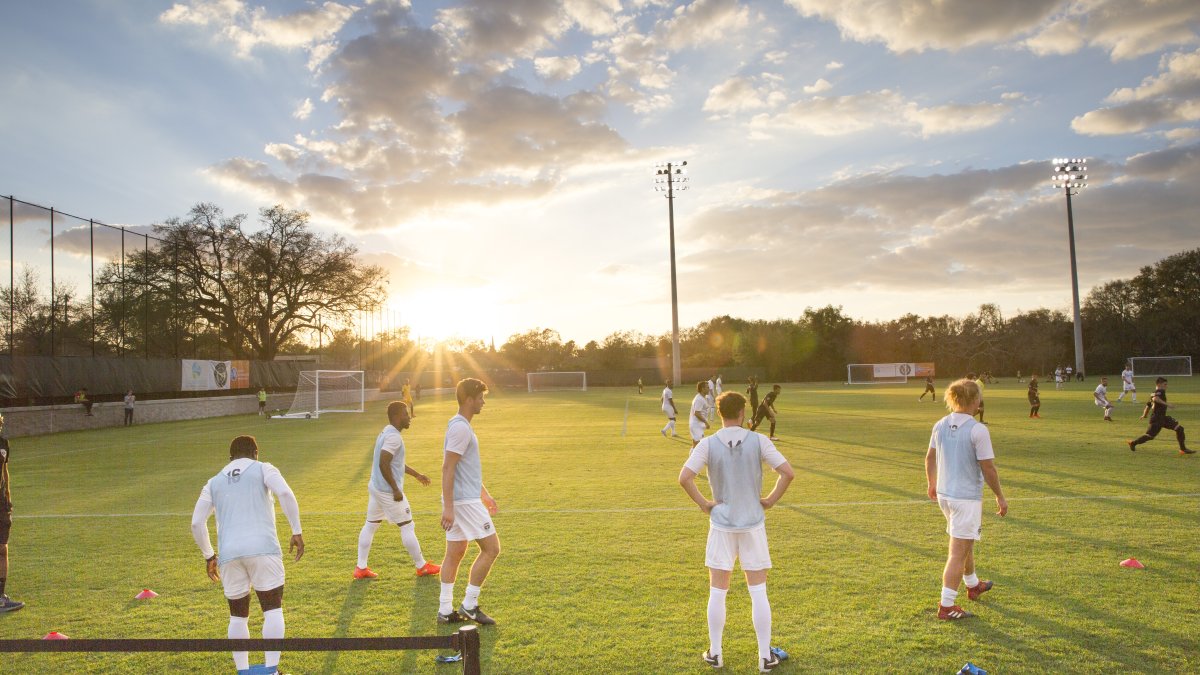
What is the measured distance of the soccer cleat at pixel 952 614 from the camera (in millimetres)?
5641

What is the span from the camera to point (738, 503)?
4.64 meters

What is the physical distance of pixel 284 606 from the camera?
249 inches

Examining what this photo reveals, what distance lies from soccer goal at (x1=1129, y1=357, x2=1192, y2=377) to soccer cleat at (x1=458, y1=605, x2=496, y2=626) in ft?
273

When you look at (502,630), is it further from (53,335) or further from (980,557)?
(53,335)

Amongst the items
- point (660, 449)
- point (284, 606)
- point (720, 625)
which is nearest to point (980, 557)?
point (720, 625)

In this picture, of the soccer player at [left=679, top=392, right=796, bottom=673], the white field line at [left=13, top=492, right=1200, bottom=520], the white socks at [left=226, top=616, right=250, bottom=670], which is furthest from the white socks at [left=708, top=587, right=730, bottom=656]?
the white field line at [left=13, top=492, right=1200, bottom=520]

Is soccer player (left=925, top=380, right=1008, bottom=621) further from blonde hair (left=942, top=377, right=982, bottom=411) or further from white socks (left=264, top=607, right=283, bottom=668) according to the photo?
white socks (left=264, top=607, right=283, bottom=668)

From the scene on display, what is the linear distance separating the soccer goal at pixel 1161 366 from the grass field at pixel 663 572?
2760 inches

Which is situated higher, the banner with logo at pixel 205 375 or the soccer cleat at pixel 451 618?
the banner with logo at pixel 205 375

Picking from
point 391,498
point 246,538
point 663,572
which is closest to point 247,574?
point 246,538

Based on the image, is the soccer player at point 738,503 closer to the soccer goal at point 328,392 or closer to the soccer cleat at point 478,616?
the soccer cleat at point 478,616

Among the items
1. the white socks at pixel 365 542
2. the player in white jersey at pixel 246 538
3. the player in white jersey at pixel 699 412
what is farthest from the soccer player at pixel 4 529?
the player in white jersey at pixel 699 412

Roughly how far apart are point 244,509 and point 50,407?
95.4 feet

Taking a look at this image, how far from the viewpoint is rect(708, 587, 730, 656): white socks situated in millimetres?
4742
